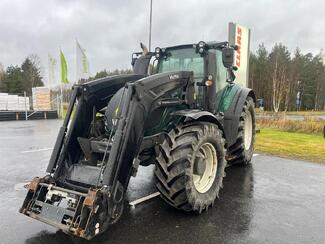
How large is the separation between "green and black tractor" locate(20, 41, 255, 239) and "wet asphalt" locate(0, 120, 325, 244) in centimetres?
33

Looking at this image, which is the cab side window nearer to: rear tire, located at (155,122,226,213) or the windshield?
the windshield

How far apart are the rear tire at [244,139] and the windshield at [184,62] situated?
1.58m

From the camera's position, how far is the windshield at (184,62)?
18.5 feet

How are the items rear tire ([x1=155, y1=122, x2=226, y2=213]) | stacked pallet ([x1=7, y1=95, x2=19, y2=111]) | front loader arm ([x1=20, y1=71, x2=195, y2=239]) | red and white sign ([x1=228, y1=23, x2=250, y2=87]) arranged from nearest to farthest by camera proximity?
1. front loader arm ([x1=20, y1=71, x2=195, y2=239])
2. rear tire ([x1=155, y1=122, x2=226, y2=213])
3. red and white sign ([x1=228, y1=23, x2=250, y2=87])
4. stacked pallet ([x1=7, y1=95, x2=19, y2=111])

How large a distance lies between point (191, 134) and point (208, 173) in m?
0.94

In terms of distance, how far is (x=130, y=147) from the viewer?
12.4 feet

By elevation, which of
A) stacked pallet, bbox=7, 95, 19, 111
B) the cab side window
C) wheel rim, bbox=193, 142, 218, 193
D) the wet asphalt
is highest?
the cab side window

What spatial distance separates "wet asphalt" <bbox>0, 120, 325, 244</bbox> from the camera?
3682 mm

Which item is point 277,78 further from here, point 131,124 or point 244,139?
point 131,124

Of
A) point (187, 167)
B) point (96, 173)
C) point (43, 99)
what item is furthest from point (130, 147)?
point (43, 99)

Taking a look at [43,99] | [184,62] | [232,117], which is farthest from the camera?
[43,99]

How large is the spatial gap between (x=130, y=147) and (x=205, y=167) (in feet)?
4.93

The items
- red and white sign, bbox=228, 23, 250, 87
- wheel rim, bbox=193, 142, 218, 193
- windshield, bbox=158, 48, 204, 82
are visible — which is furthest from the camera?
red and white sign, bbox=228, 23, 250, 87

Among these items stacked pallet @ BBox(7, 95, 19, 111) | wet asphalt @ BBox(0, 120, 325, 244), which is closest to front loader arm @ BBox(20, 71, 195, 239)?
wet asphalt @ BBox(0, 120, 325, 244)
